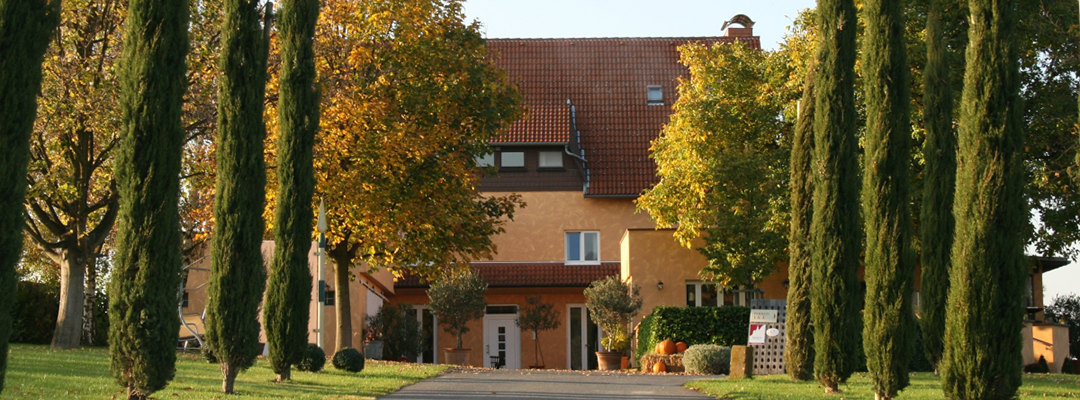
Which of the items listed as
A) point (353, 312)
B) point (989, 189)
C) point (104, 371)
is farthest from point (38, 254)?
point (989, 189)

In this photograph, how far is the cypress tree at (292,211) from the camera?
16.5m

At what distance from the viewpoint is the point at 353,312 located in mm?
32531

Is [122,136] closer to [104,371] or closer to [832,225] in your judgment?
[104,371]

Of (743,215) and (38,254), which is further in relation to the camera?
(38,254)

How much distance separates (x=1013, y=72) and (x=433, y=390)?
8901mm

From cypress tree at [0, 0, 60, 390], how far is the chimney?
3982 centimetres

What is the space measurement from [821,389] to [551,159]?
2603 cm

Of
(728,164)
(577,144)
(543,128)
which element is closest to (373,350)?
(728,164)

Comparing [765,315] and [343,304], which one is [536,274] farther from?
[765,315]

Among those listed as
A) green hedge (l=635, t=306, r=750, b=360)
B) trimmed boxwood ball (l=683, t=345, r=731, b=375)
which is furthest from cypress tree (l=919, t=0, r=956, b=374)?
green hedge (l=635, t=306, r=750, b=360)

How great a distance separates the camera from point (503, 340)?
4028 cm

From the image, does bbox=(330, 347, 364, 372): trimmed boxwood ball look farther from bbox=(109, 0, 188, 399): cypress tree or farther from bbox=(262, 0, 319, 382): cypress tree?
bbox=(109, 0, 188, 399): cypress tree

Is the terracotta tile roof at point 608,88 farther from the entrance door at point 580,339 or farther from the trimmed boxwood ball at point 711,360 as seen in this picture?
the trimmed boxwood ball at point 711,360

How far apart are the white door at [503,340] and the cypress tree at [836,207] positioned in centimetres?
2536
